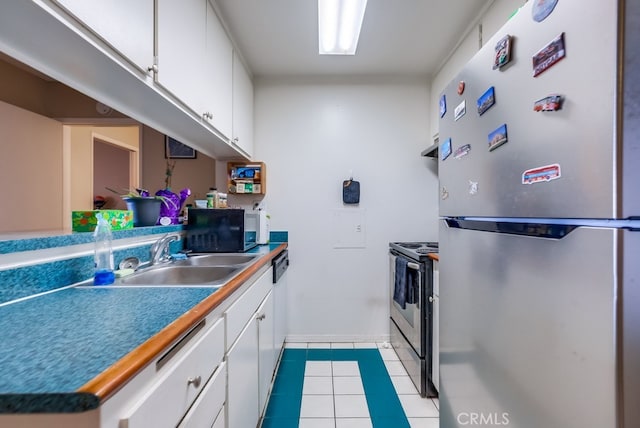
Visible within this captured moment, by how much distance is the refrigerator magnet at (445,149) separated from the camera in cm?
112

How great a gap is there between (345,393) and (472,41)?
2.49 metres

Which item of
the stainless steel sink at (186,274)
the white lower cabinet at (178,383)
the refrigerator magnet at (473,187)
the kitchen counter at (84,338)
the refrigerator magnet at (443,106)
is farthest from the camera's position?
the stainless steel sink at (186,274)

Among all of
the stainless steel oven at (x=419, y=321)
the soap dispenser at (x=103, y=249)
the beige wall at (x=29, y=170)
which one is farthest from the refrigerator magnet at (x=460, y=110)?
the beige wall at (x=29, y=170)

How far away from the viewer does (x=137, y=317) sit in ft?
2.26

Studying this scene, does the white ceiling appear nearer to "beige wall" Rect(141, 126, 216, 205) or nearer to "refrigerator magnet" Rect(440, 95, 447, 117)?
"refrigerator magnet" Rect(440, 95, 447, 117)

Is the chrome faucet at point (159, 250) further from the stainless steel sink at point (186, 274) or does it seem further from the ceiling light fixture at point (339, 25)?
the ceiling light fixture at point (339, 25)

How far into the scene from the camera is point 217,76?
1627 mm

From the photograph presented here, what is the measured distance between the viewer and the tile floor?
1.52 metres

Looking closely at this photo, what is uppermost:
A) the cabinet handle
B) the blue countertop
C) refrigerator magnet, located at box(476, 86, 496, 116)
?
refrigerator magnet, located at box(476, 86, 496, 116)

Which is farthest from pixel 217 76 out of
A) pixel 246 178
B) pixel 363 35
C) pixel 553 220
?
pixel 553 220

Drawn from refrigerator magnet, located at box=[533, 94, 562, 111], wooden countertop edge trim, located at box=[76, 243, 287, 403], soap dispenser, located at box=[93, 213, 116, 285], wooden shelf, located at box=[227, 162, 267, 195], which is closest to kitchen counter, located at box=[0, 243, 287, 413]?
wooden countertop edge trim, located at box=[76, 243, 287, 403]

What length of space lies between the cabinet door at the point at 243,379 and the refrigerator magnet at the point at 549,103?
1.21 meters

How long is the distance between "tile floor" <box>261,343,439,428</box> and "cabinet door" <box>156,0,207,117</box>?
1.80 meters

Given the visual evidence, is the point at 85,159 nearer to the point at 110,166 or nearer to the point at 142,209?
the point at 110,166
